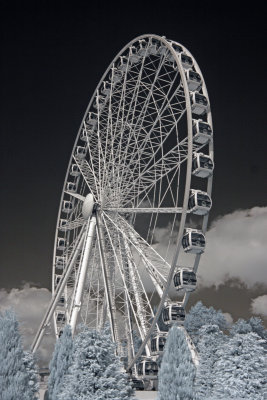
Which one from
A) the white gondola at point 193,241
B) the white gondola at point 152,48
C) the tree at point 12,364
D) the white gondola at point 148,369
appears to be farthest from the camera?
the white gondola at point 152,48

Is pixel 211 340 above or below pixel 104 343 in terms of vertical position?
below

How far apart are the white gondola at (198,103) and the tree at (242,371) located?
458 inches

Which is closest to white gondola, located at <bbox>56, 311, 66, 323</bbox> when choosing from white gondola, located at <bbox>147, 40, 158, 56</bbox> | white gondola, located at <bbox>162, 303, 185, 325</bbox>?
white gondola, located at <bbox>162, 303, 185, 325</bbox>

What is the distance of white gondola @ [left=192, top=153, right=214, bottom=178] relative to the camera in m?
26.6

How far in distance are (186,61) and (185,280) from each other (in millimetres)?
12029

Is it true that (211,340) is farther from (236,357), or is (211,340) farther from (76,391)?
(76,391)

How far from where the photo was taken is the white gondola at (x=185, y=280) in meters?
25.6

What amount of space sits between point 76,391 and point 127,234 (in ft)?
41.2

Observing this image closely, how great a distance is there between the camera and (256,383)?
86.0ft

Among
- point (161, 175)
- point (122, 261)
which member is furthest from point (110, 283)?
point (161, 175)

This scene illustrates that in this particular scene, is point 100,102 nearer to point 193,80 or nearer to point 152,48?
point 152,48

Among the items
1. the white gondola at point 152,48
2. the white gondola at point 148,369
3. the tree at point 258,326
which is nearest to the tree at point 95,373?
the white gondola at point 148,369

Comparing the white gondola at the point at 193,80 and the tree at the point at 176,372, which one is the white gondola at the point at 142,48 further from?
the tree at the point at 176,372

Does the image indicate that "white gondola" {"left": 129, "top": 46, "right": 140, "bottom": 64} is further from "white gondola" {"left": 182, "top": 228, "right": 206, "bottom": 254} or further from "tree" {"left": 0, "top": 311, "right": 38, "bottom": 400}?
"tree" {"left": 0, "top": 311, "right": 38, "bottom": 400}
